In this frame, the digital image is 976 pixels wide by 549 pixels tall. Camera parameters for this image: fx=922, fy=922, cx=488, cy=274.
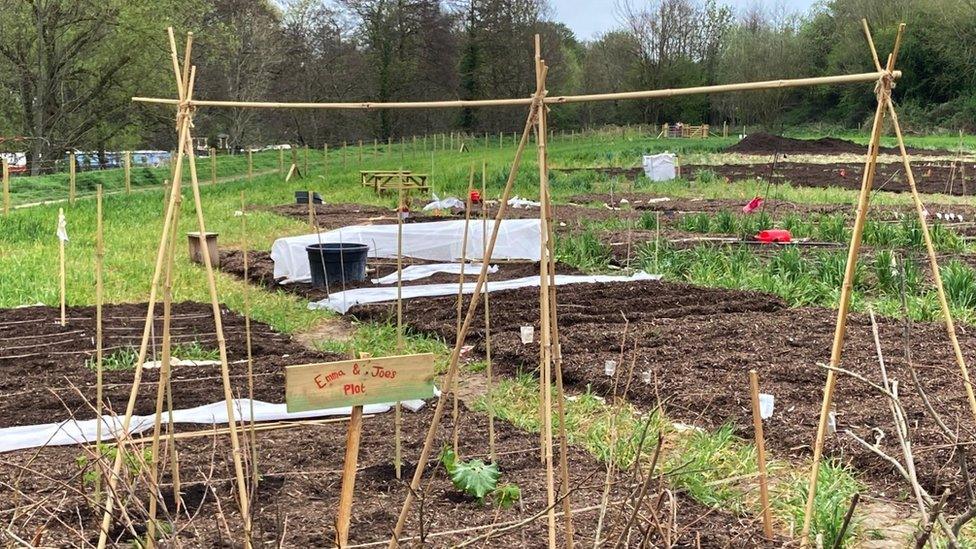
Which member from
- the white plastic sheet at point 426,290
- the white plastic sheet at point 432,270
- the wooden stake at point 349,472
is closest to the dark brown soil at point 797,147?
the white plastic sheet at point 432,270

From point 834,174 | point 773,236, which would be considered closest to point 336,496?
point 773,236

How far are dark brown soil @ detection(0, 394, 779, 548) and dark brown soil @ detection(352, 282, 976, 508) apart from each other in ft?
1.82

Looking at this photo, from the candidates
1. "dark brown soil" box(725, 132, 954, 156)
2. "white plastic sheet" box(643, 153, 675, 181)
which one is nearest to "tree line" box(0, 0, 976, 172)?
"dark brown soil" box(725, 132, 954, 156)

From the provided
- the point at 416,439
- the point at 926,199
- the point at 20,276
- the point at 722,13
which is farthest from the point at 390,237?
the point at 722,13

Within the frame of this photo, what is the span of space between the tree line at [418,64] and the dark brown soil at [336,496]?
20972 mm

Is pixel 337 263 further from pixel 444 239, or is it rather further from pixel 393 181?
pixel 393 181

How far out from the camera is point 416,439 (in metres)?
4.09

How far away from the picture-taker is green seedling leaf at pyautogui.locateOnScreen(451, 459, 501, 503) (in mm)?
3188

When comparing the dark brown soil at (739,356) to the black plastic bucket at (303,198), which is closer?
the dark brown soil at (739,356)

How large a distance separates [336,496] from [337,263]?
16.4 feet

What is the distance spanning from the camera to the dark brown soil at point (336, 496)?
3.02 meters

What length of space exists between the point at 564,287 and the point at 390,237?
2953 mm

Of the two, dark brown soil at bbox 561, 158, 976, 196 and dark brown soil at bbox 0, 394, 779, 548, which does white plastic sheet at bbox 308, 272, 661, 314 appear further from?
dark brown soil at bbox 561, 158, 976, 196

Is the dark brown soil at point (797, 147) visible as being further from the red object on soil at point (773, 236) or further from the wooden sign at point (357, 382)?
the wooden sign at point (357, 382)
